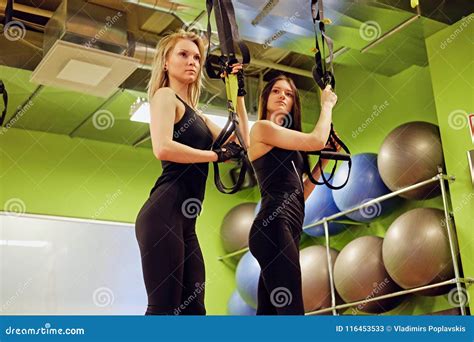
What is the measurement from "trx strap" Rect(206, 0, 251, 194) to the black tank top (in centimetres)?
23

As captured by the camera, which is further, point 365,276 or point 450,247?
point 365,276

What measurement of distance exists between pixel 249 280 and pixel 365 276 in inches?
51.0

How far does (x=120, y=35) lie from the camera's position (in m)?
5.16

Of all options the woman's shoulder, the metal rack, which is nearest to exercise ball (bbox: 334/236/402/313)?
the metal rack

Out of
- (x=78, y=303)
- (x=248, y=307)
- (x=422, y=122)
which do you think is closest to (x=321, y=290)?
(x=248, y=307)

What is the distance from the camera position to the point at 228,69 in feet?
8.94

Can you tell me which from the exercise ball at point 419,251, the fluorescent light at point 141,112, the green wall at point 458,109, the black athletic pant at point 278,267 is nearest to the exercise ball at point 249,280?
the fluorescent light at point 141,112

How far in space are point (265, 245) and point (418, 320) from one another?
72 centimetres

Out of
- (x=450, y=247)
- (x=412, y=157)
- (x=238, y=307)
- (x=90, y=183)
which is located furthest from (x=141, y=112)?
(x=450, y=247)

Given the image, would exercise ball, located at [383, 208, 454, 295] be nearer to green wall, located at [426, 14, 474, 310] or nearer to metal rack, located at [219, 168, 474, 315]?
metal rack, located at [219, 168, 474, 315]

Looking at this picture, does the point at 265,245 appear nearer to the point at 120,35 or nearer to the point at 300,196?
the point at 300,196

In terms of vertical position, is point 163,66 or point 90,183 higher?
point 90,183

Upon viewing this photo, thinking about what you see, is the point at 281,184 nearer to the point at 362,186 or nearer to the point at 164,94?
the point at 164,94

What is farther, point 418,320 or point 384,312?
point 384,312
